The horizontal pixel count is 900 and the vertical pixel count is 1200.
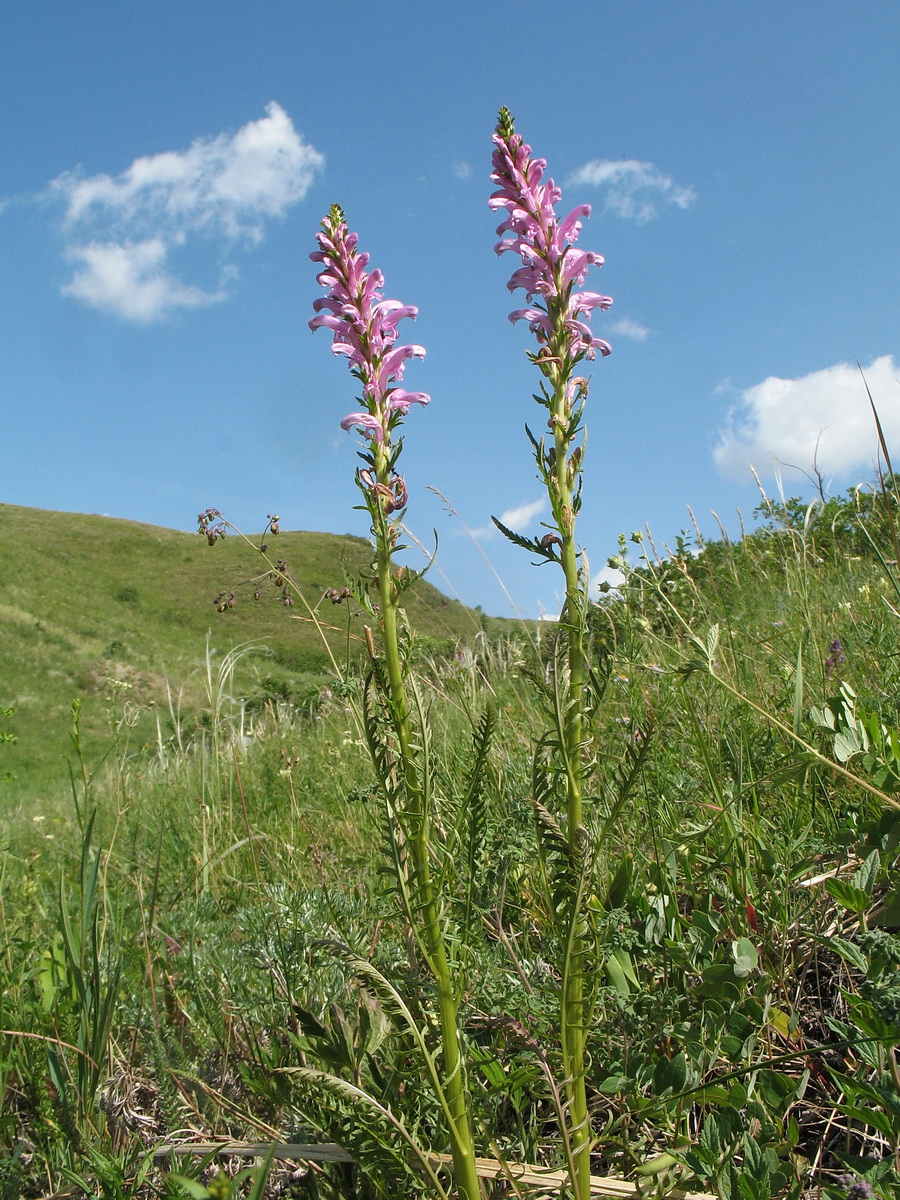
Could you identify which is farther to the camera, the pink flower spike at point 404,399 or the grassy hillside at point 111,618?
the grassy hillside at point 111,618

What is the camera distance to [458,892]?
181cm

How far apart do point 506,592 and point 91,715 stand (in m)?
48.1

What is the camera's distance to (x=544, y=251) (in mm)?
1740

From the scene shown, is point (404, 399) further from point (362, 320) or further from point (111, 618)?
point (111, 618)

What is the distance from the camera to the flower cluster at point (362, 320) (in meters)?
1.62

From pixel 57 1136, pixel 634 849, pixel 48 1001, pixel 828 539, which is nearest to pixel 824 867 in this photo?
pixel 634 849

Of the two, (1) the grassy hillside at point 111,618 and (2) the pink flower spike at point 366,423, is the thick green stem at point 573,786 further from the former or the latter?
(1) the grassy hillside at point 111,618

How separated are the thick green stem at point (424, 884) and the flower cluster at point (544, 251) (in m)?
0.57

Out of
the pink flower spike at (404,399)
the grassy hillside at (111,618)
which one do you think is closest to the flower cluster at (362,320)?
the pink flower spike at (404,399)

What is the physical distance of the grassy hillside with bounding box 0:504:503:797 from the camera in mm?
38844

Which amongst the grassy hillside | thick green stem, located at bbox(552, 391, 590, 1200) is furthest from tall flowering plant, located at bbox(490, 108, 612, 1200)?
the grassy hillside

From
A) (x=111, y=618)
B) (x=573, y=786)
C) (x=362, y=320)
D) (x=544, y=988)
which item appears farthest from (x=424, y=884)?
(x=111, y=618)

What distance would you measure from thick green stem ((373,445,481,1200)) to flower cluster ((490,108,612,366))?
0.57m

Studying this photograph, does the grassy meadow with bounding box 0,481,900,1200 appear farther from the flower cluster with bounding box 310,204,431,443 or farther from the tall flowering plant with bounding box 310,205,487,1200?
the flower cluster with bounding box 310,204,431,443
